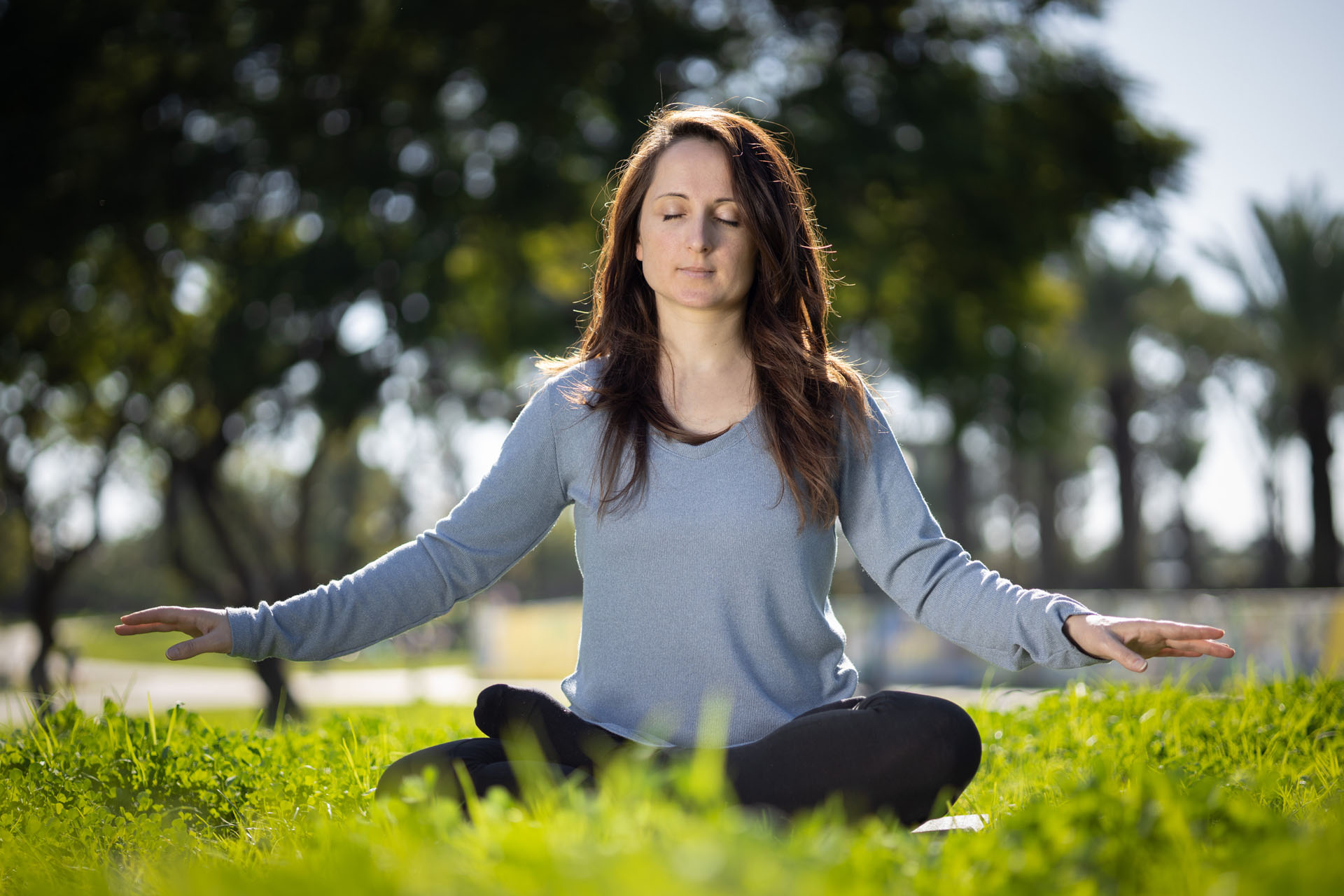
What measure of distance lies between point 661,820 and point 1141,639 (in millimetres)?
1291

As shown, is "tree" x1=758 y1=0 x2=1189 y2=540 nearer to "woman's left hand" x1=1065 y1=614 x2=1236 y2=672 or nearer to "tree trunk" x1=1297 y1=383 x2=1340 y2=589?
"tree trunk" x1=1297 y1=383 x2=1340 y2=589

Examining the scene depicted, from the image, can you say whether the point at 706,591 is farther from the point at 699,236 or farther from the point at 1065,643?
the point at 699,236

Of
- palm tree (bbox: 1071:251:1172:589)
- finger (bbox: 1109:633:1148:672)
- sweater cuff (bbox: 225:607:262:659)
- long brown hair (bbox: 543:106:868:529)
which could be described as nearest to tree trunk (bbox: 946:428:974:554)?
palm tree (bbox: 1071:251:1172:589)

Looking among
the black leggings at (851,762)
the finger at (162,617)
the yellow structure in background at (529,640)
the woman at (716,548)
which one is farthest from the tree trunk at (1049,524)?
the finger at (162,617)

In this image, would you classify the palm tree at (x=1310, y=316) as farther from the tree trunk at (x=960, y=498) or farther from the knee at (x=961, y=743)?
the knee at (x=961, y=743)

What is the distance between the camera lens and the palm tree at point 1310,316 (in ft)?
63.8

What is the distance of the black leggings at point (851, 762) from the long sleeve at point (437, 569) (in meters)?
0.43

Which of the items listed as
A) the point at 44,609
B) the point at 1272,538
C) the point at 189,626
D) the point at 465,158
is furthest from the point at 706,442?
the point at 1272,538

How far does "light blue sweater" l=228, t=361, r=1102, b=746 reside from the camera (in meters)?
2.72

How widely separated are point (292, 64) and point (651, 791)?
38.3ft

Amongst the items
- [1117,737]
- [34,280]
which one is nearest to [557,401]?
[1117,737]

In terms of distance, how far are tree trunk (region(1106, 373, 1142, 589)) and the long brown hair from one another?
23.6 metres

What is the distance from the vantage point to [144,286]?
49.1 feet

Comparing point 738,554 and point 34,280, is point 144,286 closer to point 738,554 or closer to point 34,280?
point 34,280
